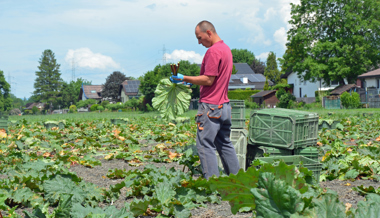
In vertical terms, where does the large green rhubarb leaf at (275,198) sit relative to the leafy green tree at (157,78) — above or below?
below

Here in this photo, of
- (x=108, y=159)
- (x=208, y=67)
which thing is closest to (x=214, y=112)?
(x=208, y=67)

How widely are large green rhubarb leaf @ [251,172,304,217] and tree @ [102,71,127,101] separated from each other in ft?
283

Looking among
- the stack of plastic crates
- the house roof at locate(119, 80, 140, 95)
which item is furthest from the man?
the house roof at locate(119, 80, 140, 95)

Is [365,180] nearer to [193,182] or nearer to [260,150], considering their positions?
[260,150]

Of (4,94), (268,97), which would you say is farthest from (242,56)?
(4,94)

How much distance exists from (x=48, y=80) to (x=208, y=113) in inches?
4114

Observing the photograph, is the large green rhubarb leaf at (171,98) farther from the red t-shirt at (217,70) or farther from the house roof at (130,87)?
the house roof at (130,87)

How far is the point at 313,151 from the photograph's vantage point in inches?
181

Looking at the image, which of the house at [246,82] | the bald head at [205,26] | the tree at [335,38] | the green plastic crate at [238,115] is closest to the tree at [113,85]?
the house at [246,82]

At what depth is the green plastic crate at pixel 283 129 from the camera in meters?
4.57

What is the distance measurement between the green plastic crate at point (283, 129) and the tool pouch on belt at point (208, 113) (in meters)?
1.04

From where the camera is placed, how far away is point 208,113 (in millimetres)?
3918

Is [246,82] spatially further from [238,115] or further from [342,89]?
[238,115]

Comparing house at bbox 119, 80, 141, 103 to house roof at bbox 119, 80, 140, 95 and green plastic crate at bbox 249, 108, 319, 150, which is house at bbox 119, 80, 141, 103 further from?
green plastic crate at bbox 249, 108, 319, 150
